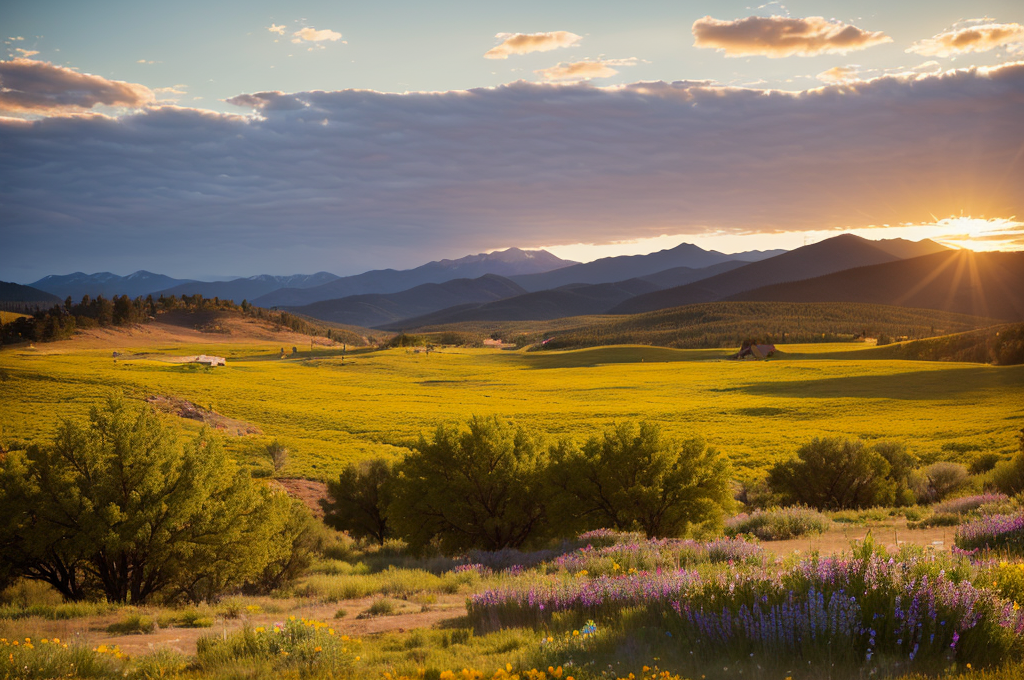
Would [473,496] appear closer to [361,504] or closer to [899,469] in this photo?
[361,504]

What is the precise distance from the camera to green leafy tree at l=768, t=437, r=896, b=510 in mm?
25594

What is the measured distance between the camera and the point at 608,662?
596 cm

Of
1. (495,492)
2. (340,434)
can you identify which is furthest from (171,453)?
(340,434)

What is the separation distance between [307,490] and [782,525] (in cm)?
2647

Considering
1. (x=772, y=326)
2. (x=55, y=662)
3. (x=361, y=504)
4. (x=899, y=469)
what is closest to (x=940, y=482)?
(x=899, y=469)

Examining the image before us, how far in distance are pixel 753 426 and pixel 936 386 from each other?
26.0 metres

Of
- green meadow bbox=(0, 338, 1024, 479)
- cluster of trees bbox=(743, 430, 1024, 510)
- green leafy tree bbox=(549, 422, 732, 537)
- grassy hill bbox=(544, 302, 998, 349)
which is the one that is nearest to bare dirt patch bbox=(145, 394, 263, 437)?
green meadow bbox=(0, 338, 1024, 479)

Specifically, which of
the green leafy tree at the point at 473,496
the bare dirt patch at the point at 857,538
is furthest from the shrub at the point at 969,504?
the green leafy tree at the point at 473,496

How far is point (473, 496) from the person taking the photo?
20.6 meters

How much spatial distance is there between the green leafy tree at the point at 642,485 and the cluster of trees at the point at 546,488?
0.03m

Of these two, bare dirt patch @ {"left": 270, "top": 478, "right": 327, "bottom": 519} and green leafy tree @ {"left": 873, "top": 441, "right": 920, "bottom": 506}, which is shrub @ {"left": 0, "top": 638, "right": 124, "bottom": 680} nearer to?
bare dirt patch @ {"left": 270, "top": 478, "right": 327, "bottom": 519}

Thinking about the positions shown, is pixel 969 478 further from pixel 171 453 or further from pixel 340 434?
pixel 340 434

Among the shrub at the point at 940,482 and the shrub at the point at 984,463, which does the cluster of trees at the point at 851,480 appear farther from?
the shrub at the point at 984,463

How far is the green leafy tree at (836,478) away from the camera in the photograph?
2559 cm
